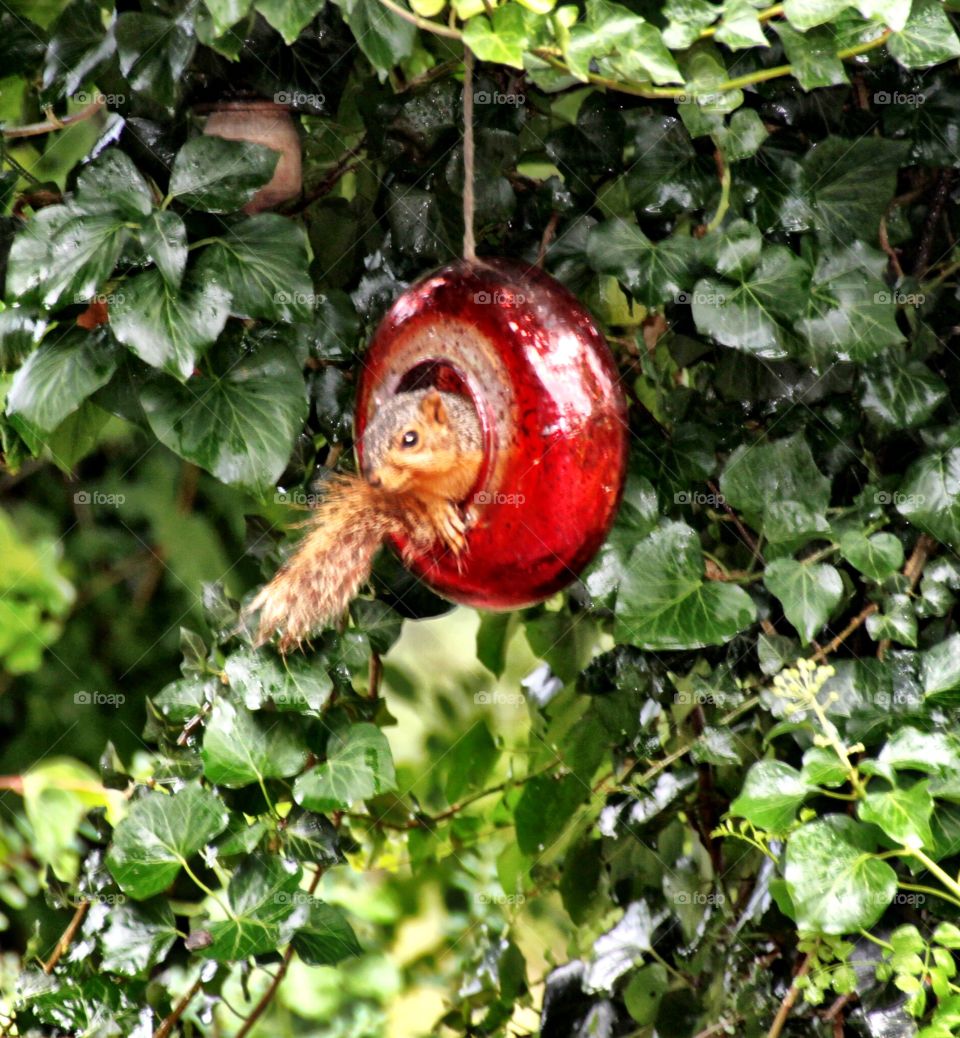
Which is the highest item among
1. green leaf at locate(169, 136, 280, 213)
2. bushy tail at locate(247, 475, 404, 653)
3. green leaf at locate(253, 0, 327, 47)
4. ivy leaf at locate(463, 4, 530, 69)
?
green leaf at locate(253, 0, 327, 47)

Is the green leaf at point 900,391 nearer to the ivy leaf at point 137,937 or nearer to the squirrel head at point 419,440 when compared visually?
the squirrel head at point 419,440

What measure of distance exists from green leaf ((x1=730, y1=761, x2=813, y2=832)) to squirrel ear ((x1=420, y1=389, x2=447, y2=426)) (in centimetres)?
32

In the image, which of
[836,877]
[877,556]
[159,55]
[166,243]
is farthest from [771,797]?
[159,55]

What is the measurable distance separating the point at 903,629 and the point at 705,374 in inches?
10.8

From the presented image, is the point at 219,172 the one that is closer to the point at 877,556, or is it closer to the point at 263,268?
the point at 263,268

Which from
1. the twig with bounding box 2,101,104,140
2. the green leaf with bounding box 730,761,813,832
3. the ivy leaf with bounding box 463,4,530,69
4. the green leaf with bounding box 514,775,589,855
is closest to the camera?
the ivy leaf with bounding box 463,4,530,69

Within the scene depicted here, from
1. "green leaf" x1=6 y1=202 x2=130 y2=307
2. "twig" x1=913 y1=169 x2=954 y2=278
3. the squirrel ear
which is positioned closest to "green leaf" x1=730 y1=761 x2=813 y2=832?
the squirrel ear

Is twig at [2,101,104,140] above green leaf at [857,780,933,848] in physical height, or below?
above

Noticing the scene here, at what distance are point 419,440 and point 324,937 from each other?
1.35ft

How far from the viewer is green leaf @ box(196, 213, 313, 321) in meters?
0.90

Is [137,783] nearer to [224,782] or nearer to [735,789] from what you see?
[224,782]

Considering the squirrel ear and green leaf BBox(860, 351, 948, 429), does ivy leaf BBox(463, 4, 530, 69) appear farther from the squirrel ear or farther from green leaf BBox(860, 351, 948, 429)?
green leaf BBox(860, 351, 948, 429)

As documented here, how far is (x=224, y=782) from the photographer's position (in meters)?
0.97

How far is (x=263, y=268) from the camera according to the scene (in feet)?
2.99
